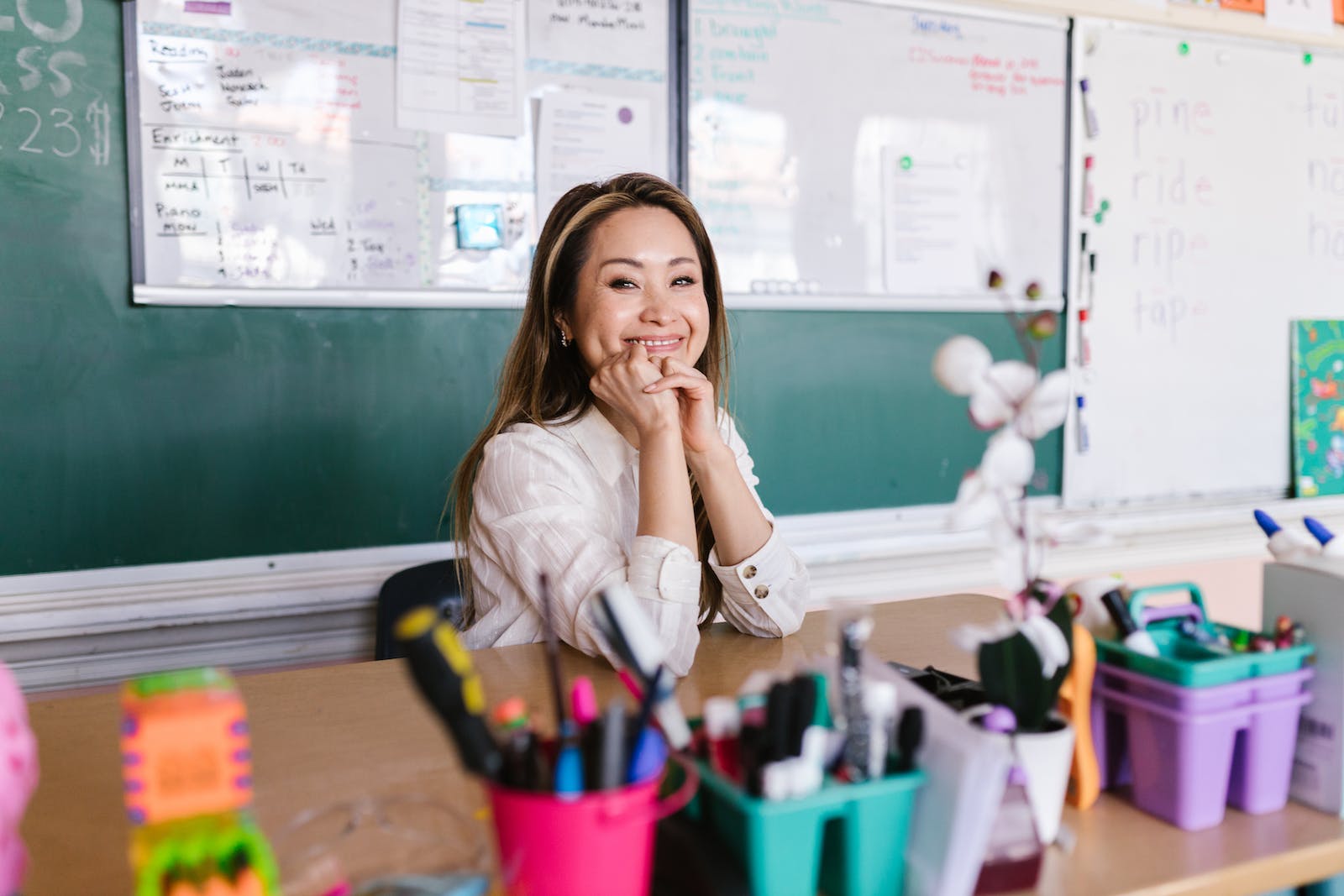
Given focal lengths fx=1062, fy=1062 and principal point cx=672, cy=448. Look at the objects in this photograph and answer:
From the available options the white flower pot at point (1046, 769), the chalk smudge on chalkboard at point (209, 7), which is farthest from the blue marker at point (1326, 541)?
the chalk smudge on chalkboard at point (209, 7)

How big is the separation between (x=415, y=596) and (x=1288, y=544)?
1238mm

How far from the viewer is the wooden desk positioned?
737mm

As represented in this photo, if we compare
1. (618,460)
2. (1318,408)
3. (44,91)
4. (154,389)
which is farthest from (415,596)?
(1318,408)

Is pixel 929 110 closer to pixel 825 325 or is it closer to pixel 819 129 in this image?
pixel 819 129

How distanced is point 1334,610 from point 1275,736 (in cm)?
10

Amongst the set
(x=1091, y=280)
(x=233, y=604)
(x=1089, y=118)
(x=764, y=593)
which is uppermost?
(x=1089, y=118)

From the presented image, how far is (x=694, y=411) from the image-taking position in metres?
1.47

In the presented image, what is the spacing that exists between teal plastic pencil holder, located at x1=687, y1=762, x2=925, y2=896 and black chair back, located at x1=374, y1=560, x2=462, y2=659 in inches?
39.7

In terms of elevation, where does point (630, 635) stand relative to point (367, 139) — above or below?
below

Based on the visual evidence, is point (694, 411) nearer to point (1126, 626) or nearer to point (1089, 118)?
point (1126, 626)

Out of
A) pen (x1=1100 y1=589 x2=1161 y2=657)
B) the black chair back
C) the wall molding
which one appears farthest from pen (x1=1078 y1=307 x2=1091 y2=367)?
pen (x1=1100 y1=589 x2=1161 y2=657)

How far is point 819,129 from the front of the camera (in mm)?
2445

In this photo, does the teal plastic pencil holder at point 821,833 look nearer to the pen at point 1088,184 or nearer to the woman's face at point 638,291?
the woman's face at point 638,291

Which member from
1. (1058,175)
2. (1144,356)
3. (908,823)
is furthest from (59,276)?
(1144,356)
